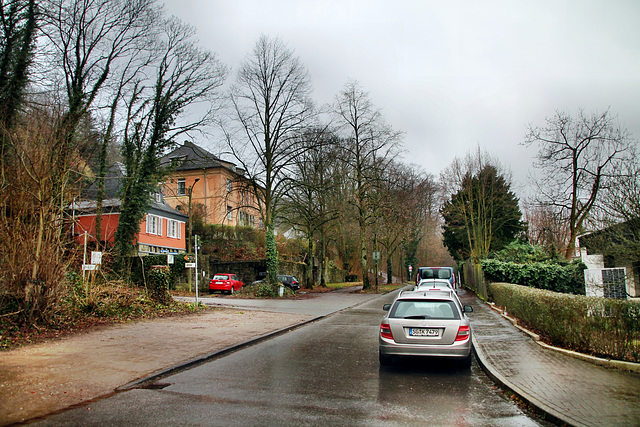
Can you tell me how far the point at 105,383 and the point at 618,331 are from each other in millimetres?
8603

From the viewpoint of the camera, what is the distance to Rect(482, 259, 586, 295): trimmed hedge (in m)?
23.7

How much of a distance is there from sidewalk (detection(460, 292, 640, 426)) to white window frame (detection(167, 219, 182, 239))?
38.8m

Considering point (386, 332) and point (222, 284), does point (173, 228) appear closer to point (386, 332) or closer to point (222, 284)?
point (222, 284)

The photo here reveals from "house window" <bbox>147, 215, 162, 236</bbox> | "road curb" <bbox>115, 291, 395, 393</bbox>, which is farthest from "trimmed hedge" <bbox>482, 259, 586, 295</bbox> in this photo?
"house window" <bbox>147, 215, 162, 236</bbox>

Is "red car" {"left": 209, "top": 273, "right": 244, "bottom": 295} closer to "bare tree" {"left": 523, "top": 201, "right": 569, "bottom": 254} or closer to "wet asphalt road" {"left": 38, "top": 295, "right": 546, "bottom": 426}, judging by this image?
"bare tree" {"left": 523, "top": 201, "right": 569, "bottom": 254}

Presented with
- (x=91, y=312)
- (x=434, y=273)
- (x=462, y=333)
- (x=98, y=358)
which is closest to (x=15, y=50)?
(x=91, y=312)

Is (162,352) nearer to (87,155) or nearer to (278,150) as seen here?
(87,155)

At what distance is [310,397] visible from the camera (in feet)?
22.2

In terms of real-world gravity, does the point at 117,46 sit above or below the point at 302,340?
above

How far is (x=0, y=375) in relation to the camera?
7.25 meters

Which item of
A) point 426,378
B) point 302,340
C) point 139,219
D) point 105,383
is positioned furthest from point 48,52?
point 426,378

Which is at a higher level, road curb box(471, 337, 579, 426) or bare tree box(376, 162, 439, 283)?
bare tree box(376, 162, 439, 283)

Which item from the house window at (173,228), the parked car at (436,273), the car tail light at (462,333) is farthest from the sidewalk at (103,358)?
the house window at (173,228)

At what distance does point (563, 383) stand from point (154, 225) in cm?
4029
